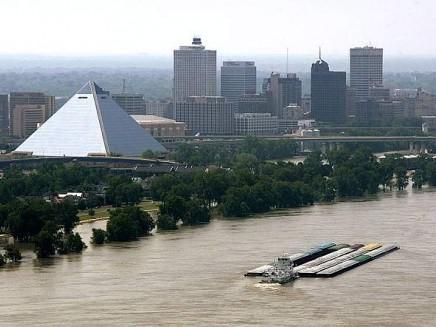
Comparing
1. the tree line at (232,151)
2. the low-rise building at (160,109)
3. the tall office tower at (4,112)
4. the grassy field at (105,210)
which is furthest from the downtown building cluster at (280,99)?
the grassy field at (105,210)

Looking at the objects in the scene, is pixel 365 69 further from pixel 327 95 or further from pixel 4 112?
pixel 4 112

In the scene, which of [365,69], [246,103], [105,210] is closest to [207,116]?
[246,103]

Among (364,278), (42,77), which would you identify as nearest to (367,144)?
(364,278)

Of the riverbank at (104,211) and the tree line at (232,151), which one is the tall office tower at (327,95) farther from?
the riverbank at (104,211)

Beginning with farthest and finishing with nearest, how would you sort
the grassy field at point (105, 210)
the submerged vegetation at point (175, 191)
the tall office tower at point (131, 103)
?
the tall office tower at point (131, 103)
the grassy field at point (105, 210)
the submerged vegetation at point (175, 191)

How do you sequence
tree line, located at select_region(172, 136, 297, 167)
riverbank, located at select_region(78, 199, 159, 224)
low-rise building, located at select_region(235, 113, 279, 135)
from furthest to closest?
low-rise building, located at select_region(235, 113, 279, 135) < tree line, located at select_region(172, 136, 297, 167) < riverbank, located at select_region(78, 199, 159, 224)

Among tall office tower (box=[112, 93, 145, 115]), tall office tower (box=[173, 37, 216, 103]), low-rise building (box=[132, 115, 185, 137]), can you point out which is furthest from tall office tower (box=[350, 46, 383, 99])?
low-rise building (box=[132, 115, 185, 137])

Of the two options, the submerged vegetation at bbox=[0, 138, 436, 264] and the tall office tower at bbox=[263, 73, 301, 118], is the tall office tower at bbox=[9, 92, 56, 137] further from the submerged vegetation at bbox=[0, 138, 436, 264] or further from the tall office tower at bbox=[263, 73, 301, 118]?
the submerged vegetation at bbox=[0, 138, 436, 264]
